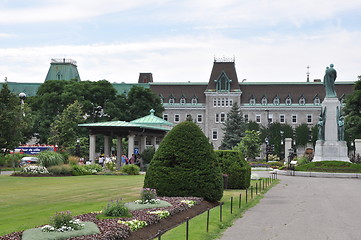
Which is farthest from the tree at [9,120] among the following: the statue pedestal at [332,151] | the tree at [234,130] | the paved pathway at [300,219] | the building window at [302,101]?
the building window at [302,101]

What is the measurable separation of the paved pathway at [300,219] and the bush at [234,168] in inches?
103

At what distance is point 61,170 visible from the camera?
113 feet

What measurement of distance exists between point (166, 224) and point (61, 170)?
2288 centimetres

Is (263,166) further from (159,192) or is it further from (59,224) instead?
(59,224)

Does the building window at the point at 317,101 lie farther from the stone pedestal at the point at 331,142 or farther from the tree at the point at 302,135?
the stone pedestal at the point at 331,142

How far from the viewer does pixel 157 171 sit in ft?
56.5

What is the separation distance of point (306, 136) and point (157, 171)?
88.5m

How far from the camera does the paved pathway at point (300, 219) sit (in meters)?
12.1

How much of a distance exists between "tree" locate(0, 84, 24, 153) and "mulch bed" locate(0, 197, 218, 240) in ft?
53.1

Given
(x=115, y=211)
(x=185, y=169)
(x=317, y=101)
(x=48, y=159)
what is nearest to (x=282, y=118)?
(x=317, y=101)

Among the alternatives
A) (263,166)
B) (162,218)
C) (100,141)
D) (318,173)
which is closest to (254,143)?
(263,166)

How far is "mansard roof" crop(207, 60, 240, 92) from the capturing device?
109 m

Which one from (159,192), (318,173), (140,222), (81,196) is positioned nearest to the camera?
(140,222)

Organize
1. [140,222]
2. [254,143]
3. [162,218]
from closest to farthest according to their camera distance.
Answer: [140,222] < [162,218] < [254,143]
